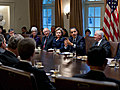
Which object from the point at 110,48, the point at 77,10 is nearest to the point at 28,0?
the point at 77,10

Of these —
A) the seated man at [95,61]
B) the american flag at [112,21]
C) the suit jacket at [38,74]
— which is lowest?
the suit jacket at [38,74]

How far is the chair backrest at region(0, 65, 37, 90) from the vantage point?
2.17 m

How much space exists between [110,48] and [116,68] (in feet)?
6.41

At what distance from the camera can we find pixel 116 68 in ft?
12.7

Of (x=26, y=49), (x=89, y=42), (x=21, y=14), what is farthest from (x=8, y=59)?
(x=21, y=14)

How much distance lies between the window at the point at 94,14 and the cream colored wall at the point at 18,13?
12.0 feet

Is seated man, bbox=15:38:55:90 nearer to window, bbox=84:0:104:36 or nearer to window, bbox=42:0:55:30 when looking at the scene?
window, bbox=84:0:104:36

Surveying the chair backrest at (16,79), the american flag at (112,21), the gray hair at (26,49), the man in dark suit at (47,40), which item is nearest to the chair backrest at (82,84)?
the chair backrest at (16,79)

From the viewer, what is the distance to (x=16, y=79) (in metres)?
2.30

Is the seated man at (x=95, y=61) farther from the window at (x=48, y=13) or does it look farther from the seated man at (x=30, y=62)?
the window at (x=48, y=13)

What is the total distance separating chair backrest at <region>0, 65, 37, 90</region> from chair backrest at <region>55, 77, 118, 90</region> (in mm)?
297

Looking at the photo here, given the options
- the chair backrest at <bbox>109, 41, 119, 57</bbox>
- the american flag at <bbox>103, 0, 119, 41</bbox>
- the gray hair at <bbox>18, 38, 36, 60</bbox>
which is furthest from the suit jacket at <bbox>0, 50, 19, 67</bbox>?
the american flag at <bbox>103, 0, 119, 41</bbox>

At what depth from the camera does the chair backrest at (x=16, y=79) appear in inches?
85.4

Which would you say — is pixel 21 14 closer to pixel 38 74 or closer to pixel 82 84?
pixel 38 74
